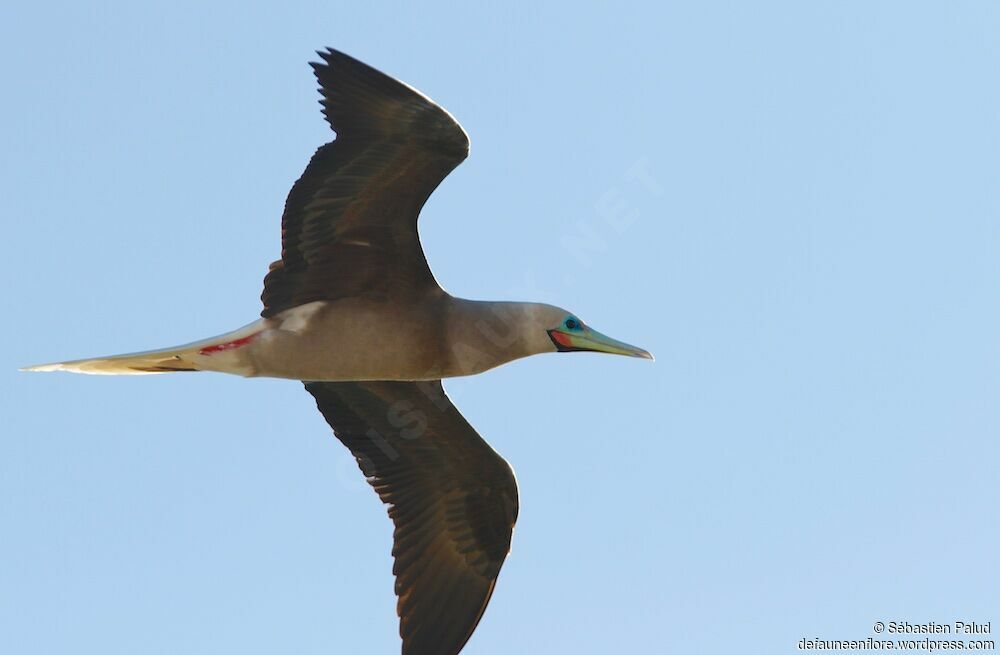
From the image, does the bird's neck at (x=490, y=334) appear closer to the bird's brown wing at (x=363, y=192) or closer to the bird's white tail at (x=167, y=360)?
the bird's brown wing at (x=363, y=192)

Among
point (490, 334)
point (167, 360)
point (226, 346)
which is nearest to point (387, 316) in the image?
point (490, 334)

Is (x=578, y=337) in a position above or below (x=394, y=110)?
below

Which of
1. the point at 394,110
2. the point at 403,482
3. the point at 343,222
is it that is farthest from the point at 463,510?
the point at 394,110

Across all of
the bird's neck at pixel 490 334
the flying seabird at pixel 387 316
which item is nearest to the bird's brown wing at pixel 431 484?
the flying seabird at pixel 387 316

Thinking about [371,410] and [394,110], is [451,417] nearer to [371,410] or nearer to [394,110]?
[371,410]

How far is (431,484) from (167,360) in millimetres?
2259

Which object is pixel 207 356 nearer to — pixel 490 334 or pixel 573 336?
pixel 490 334

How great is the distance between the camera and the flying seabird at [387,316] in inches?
401

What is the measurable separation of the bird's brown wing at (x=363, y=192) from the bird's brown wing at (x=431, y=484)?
1.13 metres

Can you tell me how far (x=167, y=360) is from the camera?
10.8 m

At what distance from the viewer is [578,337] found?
35.6ft

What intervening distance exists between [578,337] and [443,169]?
4.99 ft

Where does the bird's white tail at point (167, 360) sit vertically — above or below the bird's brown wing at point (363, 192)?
below

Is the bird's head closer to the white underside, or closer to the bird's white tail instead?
the white underside
